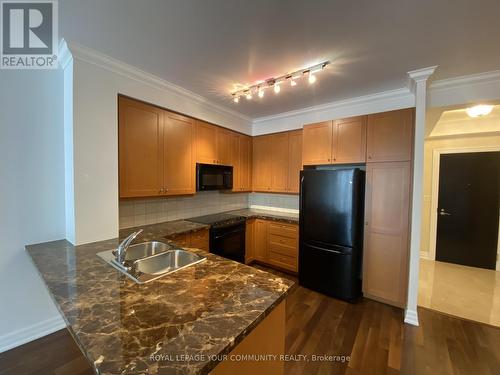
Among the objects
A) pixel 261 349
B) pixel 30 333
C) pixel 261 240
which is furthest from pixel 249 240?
pixel 30 333

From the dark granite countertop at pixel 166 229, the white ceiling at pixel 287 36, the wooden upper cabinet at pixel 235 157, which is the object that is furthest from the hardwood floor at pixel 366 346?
the white ceiling at pixel 287 36

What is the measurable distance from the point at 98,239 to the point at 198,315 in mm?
1579

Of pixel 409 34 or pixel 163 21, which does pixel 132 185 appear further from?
pixel 409 34

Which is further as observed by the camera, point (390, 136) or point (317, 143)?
point (317, 143)

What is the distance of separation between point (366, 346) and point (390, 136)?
2.20 metres

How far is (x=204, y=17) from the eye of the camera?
4.70 feet

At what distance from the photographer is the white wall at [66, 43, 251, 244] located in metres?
1.83

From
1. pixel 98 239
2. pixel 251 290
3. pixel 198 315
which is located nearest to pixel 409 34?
pixel 251 290

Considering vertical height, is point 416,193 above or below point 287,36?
below

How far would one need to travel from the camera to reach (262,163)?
3.83 m

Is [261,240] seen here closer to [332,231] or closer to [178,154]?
[332,231]

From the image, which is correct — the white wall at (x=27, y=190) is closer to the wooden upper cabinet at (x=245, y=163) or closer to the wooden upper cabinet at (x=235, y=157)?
the wooden upper cabinet at (x=235, y=157)

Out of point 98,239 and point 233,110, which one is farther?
point 233,110

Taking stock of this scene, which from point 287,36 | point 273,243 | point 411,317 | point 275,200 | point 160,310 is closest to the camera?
point 160,310
